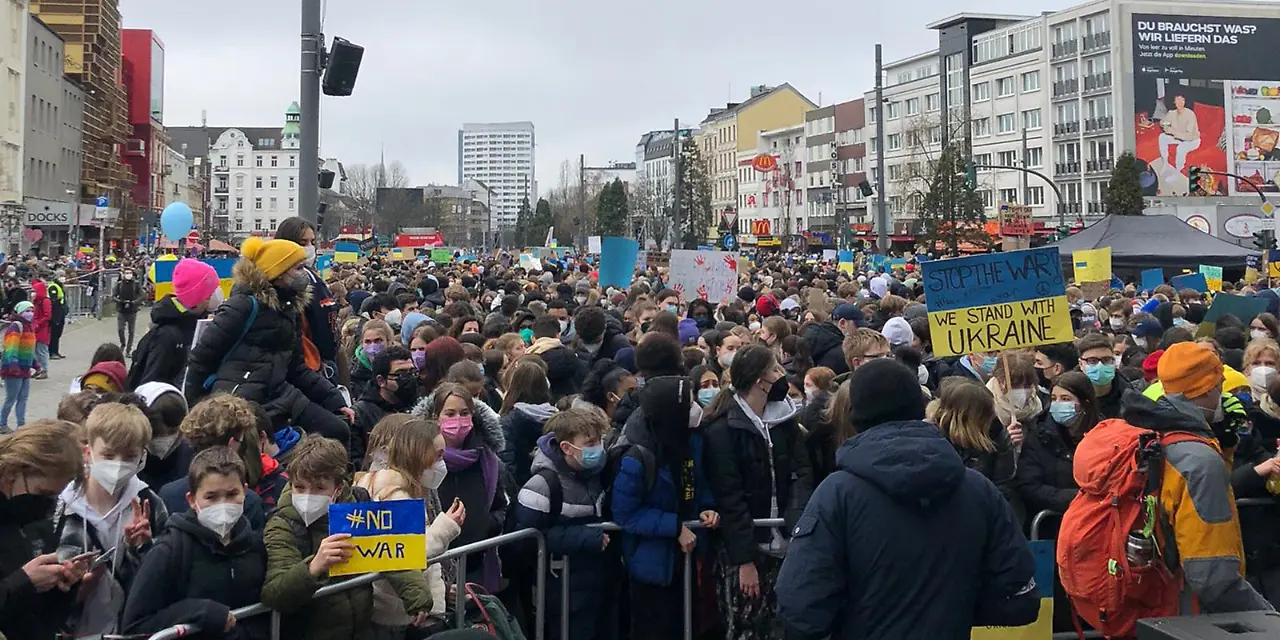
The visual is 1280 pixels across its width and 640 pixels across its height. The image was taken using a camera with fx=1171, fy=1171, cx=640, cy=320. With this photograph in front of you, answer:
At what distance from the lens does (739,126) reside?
122 m

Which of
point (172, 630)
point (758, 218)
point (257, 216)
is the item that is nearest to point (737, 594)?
point (172, 630)

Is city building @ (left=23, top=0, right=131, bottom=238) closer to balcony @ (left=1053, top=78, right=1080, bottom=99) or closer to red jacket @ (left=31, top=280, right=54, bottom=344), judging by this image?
red jacket @ (left=31, top=280, right=54, bottom=344)

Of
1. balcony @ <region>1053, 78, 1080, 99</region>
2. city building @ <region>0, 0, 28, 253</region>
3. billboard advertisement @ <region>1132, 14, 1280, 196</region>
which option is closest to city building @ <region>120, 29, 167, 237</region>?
city building @ <region>0, 0, 28, 253</region>

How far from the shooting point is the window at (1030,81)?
8050 centimetres

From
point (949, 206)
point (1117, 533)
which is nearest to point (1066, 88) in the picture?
point (949, 206)

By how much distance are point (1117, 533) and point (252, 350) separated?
4546mm

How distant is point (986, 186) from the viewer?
82000 millimetres

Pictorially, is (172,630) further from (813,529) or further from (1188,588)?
(1188,588)

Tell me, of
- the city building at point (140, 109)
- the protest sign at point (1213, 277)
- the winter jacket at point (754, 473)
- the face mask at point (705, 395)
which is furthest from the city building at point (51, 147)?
the winter jacket at point (754, 473)

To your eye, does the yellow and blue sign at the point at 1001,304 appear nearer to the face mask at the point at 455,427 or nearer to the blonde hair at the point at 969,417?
the blonde hair at the point at 969,417

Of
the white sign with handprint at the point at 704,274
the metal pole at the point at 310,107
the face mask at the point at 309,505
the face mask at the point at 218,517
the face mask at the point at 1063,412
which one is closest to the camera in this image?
the face mask at the point at 218,517

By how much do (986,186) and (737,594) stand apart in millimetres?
80188

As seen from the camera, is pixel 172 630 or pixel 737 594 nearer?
pixel 172 630

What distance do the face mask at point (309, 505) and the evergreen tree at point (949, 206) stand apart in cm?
4261
